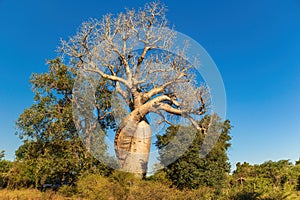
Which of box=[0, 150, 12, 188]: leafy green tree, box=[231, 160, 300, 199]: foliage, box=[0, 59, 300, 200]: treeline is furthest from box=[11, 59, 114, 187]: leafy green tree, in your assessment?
box=[231, 160, 300, 199]: foliage

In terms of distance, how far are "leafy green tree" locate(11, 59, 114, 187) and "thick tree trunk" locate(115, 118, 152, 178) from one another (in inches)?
26.7

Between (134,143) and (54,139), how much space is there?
7.73 feet

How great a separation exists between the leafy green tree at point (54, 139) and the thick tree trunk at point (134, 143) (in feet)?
2.23

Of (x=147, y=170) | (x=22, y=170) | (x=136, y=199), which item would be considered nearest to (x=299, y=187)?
(x=147, y=170)

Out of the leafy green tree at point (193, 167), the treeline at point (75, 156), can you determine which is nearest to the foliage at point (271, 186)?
the treeline at point (75, 156)

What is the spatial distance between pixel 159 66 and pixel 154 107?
1.28 meters

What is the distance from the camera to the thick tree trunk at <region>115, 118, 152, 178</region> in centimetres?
851

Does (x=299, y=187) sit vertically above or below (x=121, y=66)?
below

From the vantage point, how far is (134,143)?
8766 mm

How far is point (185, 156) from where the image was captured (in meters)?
8.95

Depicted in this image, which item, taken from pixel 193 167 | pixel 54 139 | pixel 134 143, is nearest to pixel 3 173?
pixel 54 139

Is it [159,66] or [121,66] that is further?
[121,66]

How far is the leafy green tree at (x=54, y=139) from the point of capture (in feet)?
27.4

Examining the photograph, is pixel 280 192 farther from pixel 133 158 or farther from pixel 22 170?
pixel 22 170
